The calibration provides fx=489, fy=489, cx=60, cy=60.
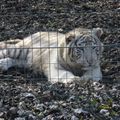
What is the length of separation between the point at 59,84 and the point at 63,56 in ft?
1.73

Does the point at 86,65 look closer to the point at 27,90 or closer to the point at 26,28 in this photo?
the point at 27,90

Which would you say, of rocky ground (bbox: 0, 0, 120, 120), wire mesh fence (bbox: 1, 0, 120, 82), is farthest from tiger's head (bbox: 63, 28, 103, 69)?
wire mesh fence (bbox: 1, 0, 120, 82)

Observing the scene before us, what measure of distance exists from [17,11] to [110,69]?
6.77ft

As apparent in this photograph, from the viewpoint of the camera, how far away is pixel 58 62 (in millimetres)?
5340

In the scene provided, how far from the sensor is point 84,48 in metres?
4.94

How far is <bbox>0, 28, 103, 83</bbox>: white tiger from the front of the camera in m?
5.01

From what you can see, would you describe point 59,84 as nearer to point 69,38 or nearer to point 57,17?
point 69,38

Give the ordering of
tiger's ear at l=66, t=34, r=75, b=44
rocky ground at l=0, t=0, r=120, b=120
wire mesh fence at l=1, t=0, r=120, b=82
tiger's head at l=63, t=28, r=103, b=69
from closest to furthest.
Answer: rocky ground at l=0, t=0, r=120, b=120, tiger's head at l=63, t=28, r=103, b=69, tiger's ear at l=66, t=34, r=75, b=44, wire mesh fence at l=1, t=0, r=120, b=82

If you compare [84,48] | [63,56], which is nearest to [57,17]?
[63,56]

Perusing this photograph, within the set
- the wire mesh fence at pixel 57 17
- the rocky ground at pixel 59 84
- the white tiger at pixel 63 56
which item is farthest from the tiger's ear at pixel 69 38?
the wire mesh fence at pixel 57 17

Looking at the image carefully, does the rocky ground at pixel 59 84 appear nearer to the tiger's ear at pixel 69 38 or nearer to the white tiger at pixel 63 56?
the white tiger at pixel 63 56

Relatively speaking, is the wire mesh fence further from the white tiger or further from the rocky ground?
the white tiger

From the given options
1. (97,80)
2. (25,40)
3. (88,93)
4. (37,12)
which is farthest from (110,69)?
(37,12)

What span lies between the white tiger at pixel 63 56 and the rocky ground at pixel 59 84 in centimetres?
16
